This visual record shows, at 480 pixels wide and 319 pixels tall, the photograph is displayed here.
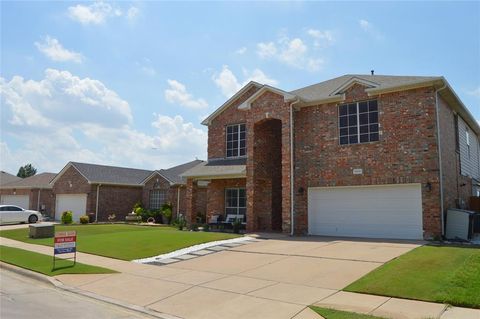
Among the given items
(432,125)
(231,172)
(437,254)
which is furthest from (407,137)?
(231,172)

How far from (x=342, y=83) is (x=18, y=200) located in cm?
3435

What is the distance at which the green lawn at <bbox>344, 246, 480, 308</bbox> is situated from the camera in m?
7.94

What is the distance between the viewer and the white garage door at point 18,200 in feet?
130

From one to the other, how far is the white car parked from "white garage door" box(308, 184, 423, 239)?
75.9 ft

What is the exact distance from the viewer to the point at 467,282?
27.9ft

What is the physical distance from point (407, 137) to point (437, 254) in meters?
6.48

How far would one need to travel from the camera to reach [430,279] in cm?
898

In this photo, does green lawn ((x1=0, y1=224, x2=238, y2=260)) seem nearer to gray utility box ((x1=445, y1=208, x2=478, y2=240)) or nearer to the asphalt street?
the asphalt street

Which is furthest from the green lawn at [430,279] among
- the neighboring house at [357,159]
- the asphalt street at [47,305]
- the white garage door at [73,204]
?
the white garage door at [73,204]

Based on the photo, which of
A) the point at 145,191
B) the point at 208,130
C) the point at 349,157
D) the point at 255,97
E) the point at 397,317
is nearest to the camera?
the point at 397,317

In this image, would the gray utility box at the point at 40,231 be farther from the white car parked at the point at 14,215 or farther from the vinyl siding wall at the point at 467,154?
the vinyl siding wall at the point at 467,154

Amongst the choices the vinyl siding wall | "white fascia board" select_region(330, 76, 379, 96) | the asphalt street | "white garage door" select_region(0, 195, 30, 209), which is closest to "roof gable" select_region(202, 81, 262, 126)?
"white fascia board" select_region(330, 76, 379, 96)

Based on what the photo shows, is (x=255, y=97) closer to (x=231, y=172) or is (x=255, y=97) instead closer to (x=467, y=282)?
(x=231, y=172)

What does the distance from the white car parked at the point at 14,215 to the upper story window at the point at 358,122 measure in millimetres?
25161
